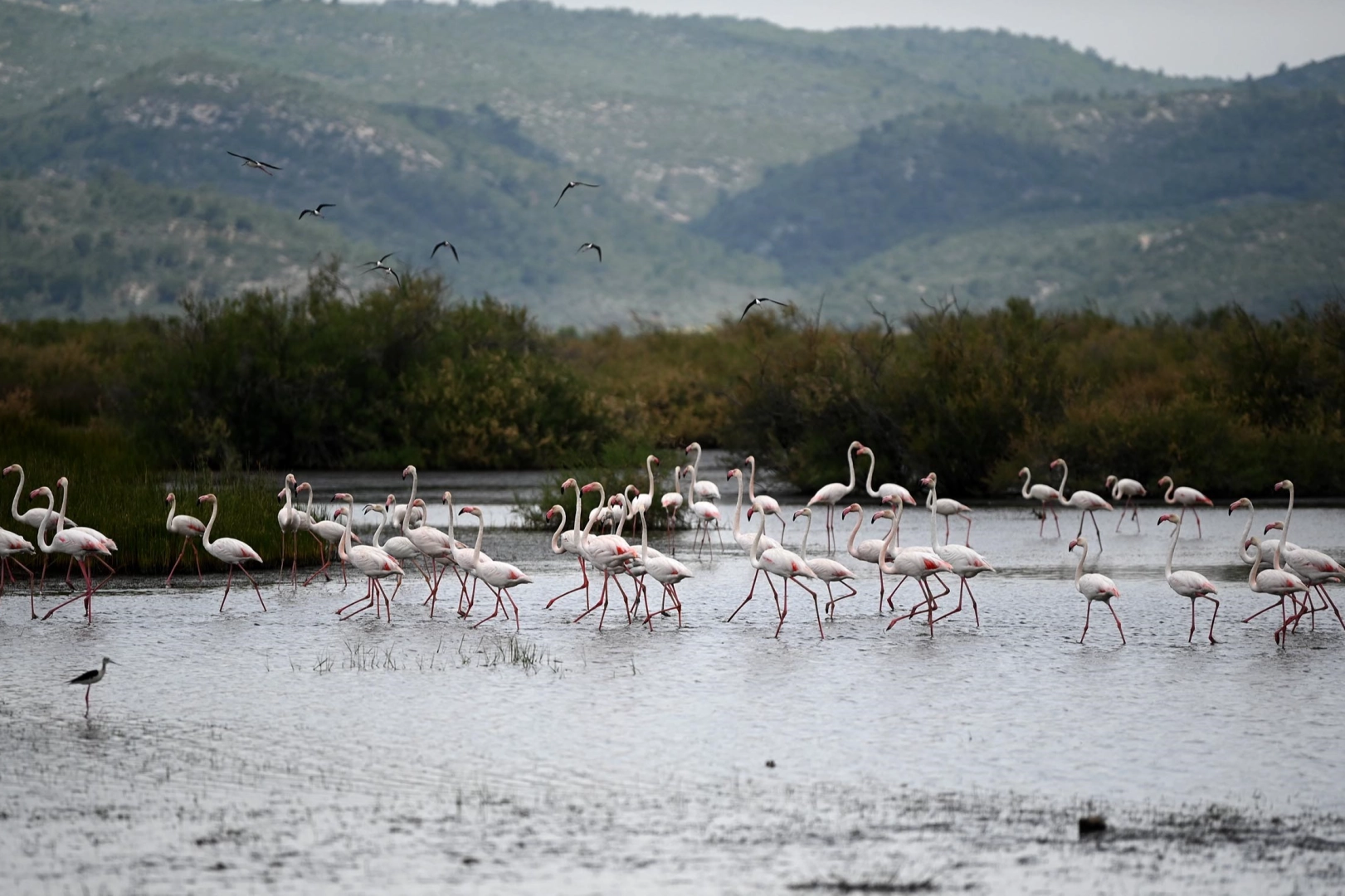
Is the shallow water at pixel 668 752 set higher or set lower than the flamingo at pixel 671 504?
lower

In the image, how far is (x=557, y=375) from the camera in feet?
98.0

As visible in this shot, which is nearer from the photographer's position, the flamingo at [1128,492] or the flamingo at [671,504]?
the flamingo at [671,504]

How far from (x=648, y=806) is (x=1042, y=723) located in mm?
2658

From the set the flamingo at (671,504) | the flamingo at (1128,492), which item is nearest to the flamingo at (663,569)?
the flamingo at (671,504)

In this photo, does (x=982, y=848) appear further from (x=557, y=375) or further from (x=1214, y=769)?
(x=557, y=375)

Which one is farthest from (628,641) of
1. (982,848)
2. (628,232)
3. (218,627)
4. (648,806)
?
(628,232)

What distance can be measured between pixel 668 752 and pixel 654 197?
498ft

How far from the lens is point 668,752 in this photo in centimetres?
900

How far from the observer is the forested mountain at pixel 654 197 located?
97.7 m

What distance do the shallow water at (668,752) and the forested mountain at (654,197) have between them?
272ft

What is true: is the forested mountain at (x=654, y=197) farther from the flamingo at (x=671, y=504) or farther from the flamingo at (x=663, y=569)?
the flamingo at (x=663, y=569)

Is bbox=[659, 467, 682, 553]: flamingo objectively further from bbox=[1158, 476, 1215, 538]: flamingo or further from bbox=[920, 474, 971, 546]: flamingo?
bbox=[1158, 476, 1215, 538]: flamingo

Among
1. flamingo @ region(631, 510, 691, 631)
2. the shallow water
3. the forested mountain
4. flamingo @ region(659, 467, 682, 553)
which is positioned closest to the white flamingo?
flamingo @ region(659, 467, 682, 553)

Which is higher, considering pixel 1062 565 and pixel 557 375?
pixel 557 375
